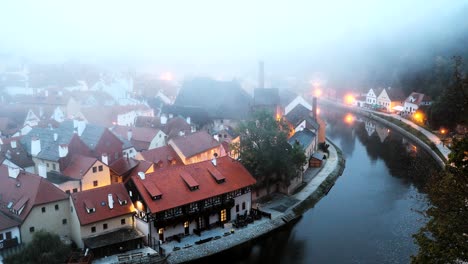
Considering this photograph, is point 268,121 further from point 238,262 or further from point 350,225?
point 238,262

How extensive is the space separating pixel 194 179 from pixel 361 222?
1146 cm

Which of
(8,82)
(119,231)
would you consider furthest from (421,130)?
(8,82)

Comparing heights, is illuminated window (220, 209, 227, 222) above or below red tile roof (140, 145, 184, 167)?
below

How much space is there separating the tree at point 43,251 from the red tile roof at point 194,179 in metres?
4.98

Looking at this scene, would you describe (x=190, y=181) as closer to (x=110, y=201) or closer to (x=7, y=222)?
(x=110, y=201)

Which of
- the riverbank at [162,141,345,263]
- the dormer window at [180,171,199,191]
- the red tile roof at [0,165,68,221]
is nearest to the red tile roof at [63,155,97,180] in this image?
the red tile roof at [0,165,68,221]

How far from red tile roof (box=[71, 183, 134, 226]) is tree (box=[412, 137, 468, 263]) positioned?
1654cm

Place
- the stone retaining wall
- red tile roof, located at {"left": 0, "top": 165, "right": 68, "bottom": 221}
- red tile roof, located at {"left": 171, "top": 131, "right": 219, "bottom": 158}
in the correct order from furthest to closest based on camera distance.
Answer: the stone retaining wall → red tile roof, located at {"left": 171, "top": 131, "right": 219, "bottom": 158} → red tile roof, located at {"left": 0, "top": 165, "right": 68, "bottom": 221}

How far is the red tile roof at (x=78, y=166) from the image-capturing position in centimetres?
2984

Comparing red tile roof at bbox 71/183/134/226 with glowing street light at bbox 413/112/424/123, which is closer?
red tile roof at bbox 71/183/134/226

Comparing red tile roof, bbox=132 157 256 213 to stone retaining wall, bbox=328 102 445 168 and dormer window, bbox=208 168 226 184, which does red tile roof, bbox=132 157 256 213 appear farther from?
stone retaining wall, bbox=328 102 445 168

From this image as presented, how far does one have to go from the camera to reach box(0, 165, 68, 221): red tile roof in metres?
25.4

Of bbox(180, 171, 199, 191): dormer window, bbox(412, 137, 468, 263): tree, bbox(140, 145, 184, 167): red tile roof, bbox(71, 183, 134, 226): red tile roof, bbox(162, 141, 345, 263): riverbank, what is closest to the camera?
bbox(412, 137, 468, 263): tree

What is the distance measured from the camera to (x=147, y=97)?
249 feet
